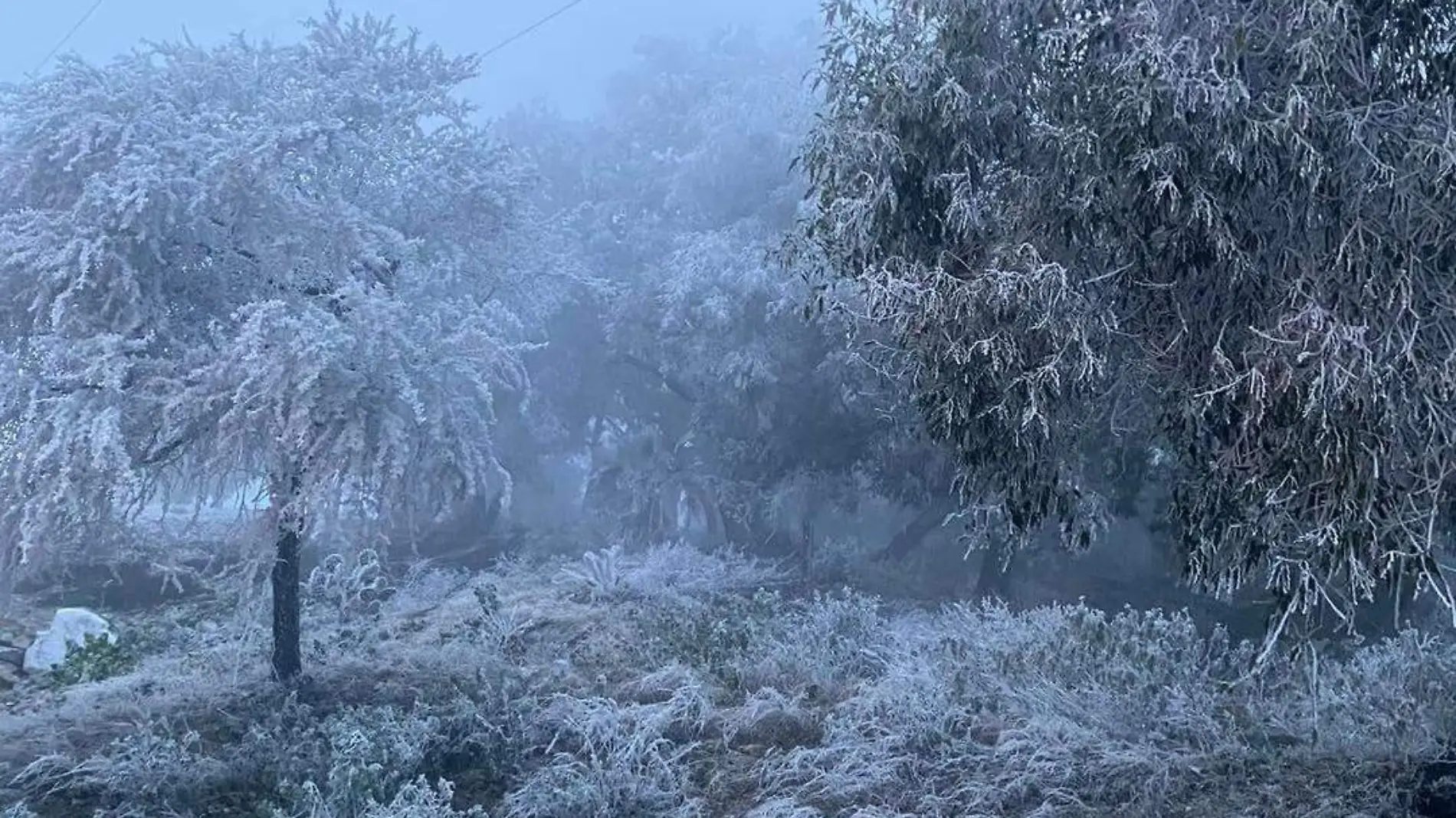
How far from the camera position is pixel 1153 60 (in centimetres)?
603

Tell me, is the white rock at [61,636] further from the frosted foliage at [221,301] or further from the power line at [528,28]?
the power line at [528,28]

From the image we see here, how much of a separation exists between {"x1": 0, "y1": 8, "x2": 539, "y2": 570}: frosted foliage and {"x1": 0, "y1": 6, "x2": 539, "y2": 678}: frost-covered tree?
0.9 inches

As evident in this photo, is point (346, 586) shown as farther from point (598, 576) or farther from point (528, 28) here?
point (528, 28)

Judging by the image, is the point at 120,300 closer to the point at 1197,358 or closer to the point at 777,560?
the point at 1197,358

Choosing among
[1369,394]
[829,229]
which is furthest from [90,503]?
[1369,394]

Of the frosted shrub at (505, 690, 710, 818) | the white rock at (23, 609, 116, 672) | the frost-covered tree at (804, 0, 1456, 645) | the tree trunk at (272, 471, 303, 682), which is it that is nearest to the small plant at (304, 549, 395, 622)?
the tree trunk at (272, 471, 303, 682)

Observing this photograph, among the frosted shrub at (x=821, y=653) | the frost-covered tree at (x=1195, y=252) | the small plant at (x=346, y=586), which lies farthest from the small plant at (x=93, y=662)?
the frost-covered tree at (x=1195, y=252)

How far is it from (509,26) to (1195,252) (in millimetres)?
78819

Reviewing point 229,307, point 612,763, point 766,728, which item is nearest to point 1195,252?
point 612,763

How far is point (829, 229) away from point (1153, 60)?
205 cm

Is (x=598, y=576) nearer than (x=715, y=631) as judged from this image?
No

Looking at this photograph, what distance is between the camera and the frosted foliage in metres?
9.26

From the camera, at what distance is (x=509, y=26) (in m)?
80.1

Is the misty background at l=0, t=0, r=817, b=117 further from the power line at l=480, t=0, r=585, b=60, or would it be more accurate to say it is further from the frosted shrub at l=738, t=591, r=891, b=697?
the frosted shrub at l=738, t=591, r=891, b=697
